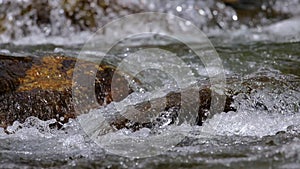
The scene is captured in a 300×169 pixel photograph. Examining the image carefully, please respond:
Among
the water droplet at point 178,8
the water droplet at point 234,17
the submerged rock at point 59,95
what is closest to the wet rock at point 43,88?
the submerged rock at point 59,95

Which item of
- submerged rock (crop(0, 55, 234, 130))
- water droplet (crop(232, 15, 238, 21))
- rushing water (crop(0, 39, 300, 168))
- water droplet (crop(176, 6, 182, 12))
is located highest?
water droplet (crop(176, 6, 182, 12))

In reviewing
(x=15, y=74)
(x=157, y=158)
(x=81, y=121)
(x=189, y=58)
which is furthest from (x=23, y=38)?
(x=157, y=158)

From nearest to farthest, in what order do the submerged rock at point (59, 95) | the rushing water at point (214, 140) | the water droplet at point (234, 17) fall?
the rushing water at point (214, 140) < the submerged rock at point (59, 95) < the water droplet at point (234, 17)

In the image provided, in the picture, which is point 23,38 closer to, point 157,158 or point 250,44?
point 250,44

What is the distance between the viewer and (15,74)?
356 cm

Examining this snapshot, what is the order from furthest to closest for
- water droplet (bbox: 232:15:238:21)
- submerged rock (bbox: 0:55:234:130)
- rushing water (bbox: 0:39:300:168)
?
water droplet (bbox: 232:15:238:21) < submerged rock (bbox: 0:55:234:130) < rushing water (bbox: 0:39:300:168)

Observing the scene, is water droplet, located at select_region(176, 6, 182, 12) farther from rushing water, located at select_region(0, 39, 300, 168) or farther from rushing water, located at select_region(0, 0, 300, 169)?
rushing water, located at select_region(0, 39, 300, 168)

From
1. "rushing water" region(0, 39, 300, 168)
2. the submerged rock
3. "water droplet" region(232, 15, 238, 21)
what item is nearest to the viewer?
"rushing water" region(0, 39, 300, 168)

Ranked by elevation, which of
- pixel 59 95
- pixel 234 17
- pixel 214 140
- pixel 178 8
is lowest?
pixel 214 140

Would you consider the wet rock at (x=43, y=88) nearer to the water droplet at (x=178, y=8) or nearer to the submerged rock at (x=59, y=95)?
the submerged rock at (x=59, y=95)

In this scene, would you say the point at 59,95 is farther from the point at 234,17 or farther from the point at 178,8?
the point at 234,17

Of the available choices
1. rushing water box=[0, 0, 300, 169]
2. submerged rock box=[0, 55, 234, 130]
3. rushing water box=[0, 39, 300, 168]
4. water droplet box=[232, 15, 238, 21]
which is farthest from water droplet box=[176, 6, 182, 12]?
submerged rock box=[0, 55, 234, 130]

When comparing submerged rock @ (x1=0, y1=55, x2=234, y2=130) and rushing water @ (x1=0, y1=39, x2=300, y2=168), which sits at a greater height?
submerged rock @ (x1=0, y1=55, x2=234, y2=130)

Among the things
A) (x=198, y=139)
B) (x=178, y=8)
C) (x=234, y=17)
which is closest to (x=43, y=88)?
(x=198, y=139)
